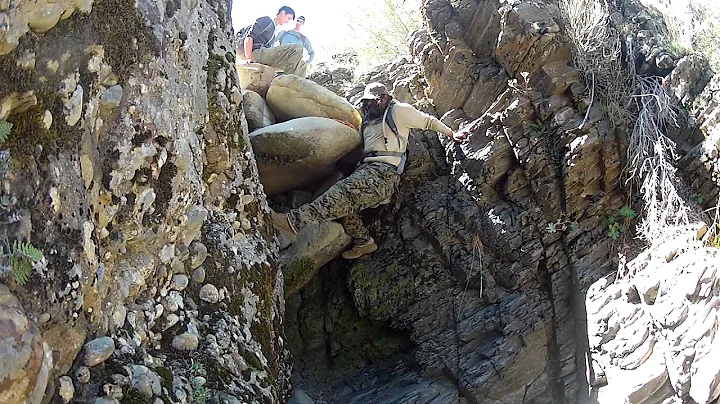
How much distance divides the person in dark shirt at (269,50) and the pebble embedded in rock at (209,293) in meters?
4.20

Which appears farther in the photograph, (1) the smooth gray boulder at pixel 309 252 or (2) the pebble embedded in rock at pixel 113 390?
(1) the smooth gray boulder at pixel 309 252

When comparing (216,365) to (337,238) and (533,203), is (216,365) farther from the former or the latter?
(533,203)

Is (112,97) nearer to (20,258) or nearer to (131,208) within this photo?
(131,208)

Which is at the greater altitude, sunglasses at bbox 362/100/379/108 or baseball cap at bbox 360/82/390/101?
baseball cap at bbox 360/82/390/101

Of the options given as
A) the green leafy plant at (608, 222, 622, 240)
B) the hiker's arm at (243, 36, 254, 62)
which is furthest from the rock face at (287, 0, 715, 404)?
the hiker's arm at (243, 36, 254, 62)

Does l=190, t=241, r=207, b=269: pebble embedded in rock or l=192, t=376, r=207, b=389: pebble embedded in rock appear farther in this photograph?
l=190, t=241, r=207, b=269: pebble embedded in rock

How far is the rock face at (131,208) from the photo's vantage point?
2.84 meters

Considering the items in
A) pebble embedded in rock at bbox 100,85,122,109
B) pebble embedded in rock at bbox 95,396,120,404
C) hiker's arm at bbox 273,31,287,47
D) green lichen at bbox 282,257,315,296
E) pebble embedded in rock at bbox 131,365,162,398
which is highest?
pebble embedded in rock at bbox 100,85,122,109

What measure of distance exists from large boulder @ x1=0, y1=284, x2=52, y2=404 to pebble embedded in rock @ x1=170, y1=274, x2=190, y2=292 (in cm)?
141

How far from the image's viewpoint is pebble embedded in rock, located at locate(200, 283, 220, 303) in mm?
4380

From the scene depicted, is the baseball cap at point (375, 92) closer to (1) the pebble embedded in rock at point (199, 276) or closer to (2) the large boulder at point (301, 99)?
(2) the large boulder at point (301, 99)

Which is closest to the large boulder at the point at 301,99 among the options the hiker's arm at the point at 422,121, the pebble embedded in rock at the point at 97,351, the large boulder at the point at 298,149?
the large boulder at the point at 298,149

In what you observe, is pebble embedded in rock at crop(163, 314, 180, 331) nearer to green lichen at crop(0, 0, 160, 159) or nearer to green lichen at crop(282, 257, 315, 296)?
green lichen at crop(0, 0, 160, 159)

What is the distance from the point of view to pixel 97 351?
3066 millimetres
